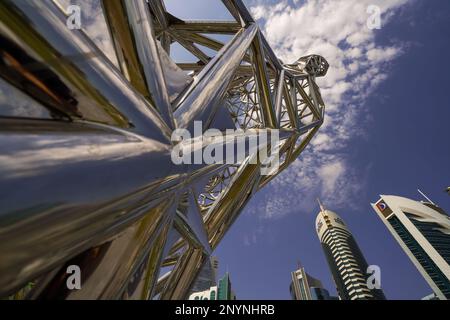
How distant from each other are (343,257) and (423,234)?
33.7 meters

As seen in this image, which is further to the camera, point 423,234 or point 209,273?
point 423,234

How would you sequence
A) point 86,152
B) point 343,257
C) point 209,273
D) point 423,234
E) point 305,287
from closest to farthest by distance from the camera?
point 86,152, point 209,273, point 423,234, point 305,287, point 343,257

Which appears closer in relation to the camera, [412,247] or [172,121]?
[172,121]

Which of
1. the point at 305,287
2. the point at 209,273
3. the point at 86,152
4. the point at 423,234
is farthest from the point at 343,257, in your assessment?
the point at 86,152

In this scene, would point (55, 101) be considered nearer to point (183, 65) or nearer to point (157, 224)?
point (157, 224)

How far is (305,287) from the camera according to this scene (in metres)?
92.2

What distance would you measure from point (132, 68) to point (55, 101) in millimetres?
499

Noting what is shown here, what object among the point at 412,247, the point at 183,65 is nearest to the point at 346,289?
the point at 412,247

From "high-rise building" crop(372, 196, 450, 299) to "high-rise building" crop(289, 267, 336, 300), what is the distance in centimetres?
3227

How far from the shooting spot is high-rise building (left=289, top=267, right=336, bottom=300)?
89.6 meters

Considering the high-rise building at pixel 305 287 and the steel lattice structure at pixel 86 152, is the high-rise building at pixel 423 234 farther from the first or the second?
the steel lattice structure at pixel 86 152

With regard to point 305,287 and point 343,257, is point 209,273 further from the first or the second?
point 343,257

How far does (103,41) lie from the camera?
1395 mm

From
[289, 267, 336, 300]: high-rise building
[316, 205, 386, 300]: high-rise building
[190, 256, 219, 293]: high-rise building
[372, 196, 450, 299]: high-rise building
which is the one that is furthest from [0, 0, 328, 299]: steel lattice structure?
[316, 205, 386, 300]: high-rise building
